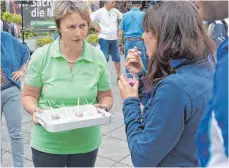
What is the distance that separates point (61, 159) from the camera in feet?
7.39

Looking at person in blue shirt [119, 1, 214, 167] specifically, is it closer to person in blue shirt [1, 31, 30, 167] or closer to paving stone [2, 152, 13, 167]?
person in blue shirt [1, 31, 30, 167]

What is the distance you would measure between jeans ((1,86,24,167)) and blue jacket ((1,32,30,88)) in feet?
0.33

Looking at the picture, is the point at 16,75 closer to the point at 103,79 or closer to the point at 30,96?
the point at 30,96

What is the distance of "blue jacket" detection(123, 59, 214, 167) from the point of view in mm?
1453

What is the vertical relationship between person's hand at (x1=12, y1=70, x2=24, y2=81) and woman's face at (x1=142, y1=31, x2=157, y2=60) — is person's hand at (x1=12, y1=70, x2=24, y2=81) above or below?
below

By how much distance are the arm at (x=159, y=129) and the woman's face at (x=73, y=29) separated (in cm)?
87

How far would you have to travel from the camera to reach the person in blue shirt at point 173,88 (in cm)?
146

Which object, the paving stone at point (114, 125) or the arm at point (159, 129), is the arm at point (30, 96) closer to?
the arm at point (159, 129)

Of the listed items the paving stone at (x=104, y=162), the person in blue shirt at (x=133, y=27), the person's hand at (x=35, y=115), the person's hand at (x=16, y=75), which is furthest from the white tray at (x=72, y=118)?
the person in blue shirt at (x=133, y=27)

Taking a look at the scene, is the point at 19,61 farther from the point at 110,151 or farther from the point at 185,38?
the point at 185,38


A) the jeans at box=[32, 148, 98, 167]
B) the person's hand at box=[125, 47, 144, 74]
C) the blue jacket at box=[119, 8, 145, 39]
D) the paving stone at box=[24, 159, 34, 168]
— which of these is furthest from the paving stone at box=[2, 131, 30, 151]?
the blue jacket at box=[119, 8, 145, 39]

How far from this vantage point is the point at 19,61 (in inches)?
129

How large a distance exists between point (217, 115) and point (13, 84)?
2.50 m

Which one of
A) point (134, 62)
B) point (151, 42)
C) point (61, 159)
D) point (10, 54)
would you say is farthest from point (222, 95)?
point (10, 54)
